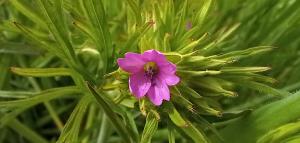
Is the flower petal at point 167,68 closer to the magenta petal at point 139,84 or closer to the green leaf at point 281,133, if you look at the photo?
the magenta petal at point 139,84

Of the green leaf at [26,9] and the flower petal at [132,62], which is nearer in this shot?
the flower petal at [132,62]

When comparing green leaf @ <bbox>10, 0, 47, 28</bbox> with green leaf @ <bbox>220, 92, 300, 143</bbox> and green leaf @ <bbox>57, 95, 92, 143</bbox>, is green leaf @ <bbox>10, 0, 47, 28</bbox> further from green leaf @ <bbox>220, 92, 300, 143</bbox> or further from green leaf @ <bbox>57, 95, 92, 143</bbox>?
green leaf @ <bbox>220, 92, 300, 143</bbox>

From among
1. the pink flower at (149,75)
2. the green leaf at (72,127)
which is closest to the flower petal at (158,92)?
the pink flower at (149,75)

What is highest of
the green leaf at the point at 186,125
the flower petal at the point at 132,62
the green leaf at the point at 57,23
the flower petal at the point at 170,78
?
the green leaf at the point at 57,23

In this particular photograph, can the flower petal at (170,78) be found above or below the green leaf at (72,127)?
above

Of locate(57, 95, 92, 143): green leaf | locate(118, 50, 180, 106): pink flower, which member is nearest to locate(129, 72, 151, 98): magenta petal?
locate(118, 50, 180, 106): pink flower
